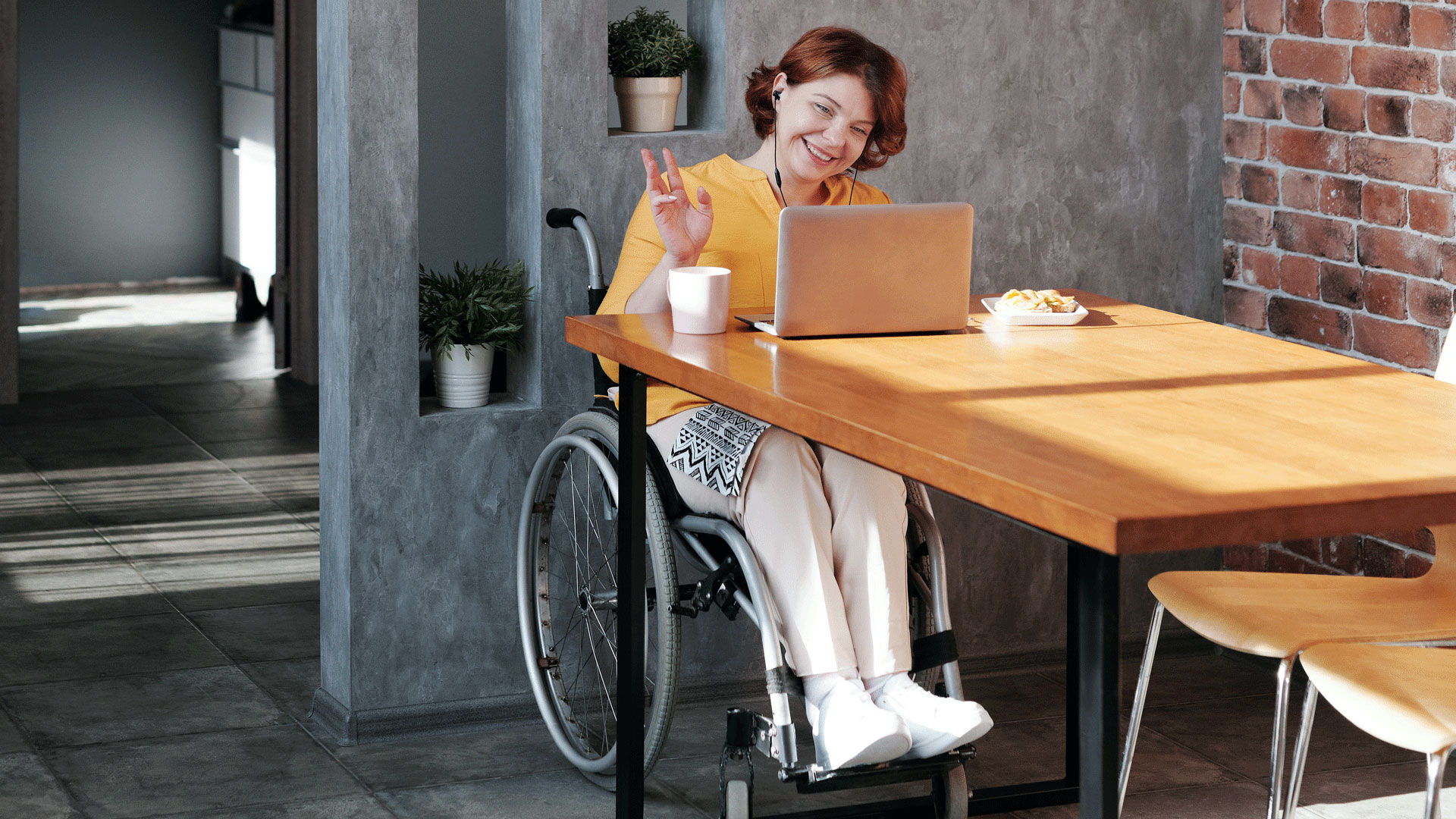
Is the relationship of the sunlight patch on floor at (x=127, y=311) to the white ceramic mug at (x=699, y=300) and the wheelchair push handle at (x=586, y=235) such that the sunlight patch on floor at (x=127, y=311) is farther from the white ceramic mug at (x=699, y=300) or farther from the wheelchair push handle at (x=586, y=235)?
the white ceramic mug at (x=699, y=300)

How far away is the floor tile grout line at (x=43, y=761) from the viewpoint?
2.84 metres

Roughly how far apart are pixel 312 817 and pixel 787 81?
147 cm

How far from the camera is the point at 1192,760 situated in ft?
10.4

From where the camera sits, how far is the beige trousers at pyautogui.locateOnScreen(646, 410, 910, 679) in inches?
97.4

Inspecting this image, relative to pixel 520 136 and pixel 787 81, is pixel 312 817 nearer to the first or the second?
pixel 520 136

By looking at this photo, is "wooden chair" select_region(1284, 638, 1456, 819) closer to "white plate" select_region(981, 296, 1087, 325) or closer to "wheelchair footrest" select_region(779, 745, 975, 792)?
"wheelchair footrest" select_region(779, 745, 975, 792)

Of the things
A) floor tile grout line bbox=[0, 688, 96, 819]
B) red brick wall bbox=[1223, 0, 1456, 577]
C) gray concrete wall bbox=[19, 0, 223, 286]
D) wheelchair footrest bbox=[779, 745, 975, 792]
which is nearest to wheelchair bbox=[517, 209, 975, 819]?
wheelchair footrest bbox=[779, 745, 975, 792]

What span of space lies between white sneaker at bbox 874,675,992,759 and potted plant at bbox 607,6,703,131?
4.27 feet

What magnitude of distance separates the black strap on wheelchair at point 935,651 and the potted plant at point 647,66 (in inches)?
48.8

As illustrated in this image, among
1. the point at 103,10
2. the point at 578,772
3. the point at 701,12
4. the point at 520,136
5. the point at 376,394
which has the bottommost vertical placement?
the point at 578,772

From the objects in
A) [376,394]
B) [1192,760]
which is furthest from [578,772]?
[1192,760]

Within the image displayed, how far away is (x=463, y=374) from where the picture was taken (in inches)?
126

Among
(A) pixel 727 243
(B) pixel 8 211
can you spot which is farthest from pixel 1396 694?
(B) pixel 8 211

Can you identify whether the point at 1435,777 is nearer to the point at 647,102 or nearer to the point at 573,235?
the point at 573,235
